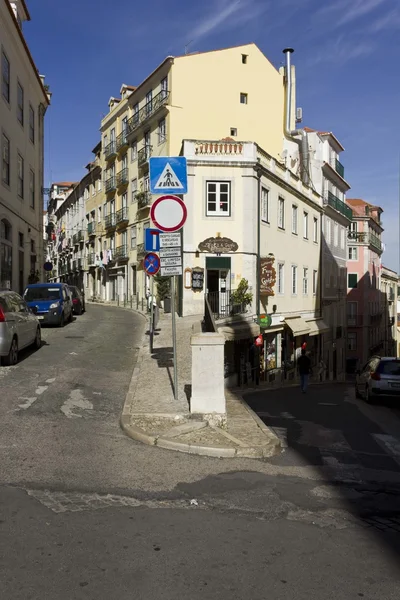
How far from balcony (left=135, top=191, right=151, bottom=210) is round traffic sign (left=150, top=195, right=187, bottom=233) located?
2949cm

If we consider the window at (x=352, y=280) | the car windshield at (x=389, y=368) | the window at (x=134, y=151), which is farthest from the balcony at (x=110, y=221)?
the car windshield at (x=389, y=368)

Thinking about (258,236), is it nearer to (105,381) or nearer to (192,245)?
(192,245)

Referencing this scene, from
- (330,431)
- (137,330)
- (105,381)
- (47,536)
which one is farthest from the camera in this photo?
(137,330)

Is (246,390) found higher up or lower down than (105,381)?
lower down

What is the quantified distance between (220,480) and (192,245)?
21.2 meters

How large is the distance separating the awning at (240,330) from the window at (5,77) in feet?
48.9

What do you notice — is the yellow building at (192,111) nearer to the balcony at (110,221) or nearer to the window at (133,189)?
the window at (133,189)

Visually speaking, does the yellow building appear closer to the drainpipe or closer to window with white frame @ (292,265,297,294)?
the drainpipe

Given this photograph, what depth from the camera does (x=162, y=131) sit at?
36.2m

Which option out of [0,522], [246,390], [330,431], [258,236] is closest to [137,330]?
[246,390]

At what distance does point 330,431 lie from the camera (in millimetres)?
10648

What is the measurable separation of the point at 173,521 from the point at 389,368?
45.7 feet

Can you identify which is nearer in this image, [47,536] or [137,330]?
[47,536]

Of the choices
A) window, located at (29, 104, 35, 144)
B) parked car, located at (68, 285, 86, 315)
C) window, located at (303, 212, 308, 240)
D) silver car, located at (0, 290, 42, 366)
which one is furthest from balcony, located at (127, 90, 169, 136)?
silver car, located at (0, 290, 42, 366)
